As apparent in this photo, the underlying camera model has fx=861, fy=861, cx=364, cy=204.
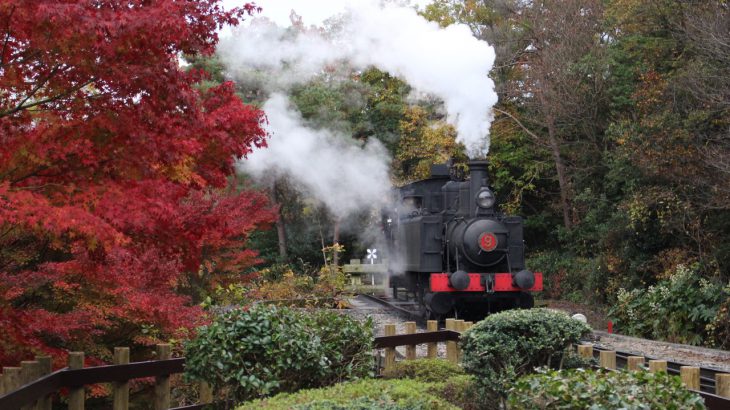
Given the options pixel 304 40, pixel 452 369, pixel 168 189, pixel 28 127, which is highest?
pixel 304 40

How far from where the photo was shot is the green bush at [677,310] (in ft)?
48.4

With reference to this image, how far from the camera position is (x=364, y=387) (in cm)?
536

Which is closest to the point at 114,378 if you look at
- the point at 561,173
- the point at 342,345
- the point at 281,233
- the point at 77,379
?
the point at 77,379

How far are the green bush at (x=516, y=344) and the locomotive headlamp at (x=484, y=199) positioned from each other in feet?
28.5

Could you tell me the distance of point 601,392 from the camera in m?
3.87

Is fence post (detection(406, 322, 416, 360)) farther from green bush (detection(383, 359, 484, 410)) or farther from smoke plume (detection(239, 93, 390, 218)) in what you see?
smoke plume (detection(239, 93, 390, 218))

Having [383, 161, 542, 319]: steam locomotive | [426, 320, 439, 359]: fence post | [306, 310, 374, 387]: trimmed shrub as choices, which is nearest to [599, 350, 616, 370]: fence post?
[306, 310, 374, 387]: trimmed shrub

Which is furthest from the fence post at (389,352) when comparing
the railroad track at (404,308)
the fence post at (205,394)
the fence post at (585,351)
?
the railroad track at (404,308)

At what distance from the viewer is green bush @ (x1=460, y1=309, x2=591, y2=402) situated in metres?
6.25

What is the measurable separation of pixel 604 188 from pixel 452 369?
60.1ft

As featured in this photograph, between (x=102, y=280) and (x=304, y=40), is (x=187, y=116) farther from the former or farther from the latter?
(x=304, y=40)

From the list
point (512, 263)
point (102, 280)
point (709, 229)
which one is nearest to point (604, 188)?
point (709, 229)

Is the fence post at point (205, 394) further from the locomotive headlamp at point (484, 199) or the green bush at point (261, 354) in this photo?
the locomotive headlamp at point (484, 199)

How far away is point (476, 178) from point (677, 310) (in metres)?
4.54
